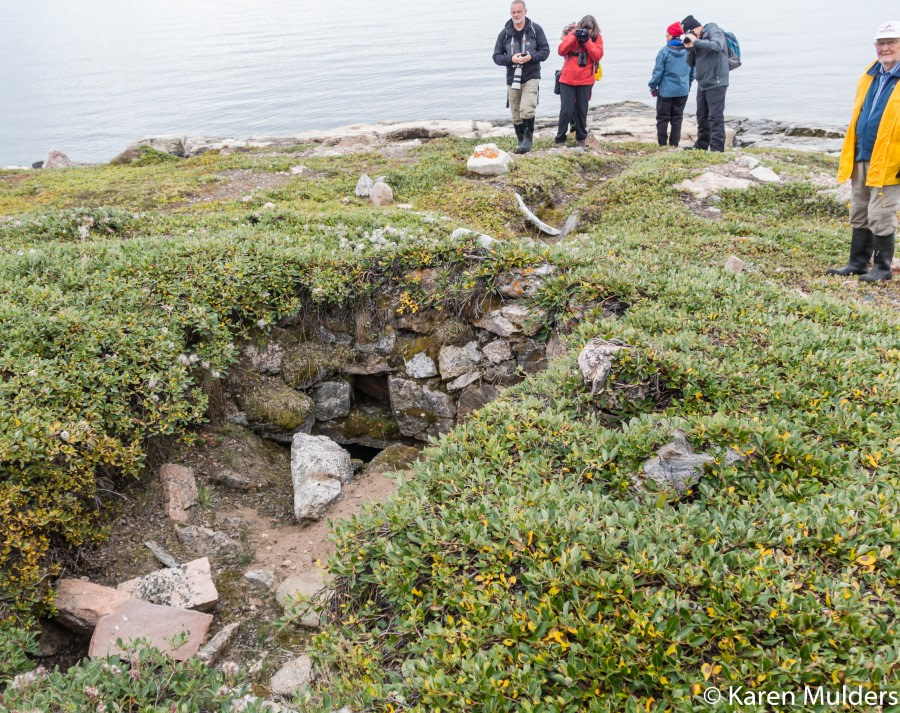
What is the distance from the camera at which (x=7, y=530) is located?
500 centimetres

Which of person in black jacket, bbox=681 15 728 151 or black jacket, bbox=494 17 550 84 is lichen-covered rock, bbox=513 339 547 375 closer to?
black jacket, bbox=494 17 550 84

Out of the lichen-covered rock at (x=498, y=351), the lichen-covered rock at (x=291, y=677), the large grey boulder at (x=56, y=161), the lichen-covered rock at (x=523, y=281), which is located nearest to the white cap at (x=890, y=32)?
the lichen-covered rock at (x=523, y=281)

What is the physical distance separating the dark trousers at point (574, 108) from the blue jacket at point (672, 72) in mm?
2012

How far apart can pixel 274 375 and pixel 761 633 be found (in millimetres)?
6319

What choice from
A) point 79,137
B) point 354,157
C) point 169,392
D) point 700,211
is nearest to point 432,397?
point 169,392

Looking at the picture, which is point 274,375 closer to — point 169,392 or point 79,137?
Result: point 169,392

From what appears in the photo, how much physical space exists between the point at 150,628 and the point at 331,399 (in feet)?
12.9

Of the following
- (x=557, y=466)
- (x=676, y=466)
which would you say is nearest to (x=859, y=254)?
(x=676, y=466)

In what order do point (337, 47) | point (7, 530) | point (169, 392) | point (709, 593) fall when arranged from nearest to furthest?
point (709, 593), point (7, 530), point (169, 392), point (337, 47)

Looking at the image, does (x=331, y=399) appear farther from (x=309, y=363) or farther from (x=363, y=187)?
(x=363, y=187)

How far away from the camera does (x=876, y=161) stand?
8.74 m

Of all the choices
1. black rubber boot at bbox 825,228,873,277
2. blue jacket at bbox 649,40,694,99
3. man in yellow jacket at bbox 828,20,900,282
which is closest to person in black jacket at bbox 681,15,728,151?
blue jacket at bbox 649,40,694,99

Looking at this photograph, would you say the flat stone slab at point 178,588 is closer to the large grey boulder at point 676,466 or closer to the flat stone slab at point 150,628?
the flat stone slab at point 150,628

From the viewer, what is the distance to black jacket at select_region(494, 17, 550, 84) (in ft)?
54.9
